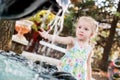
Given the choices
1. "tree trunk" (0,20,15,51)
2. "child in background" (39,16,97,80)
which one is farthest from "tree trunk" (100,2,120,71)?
"tree trunk" (0,20,15,51)

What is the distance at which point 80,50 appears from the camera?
1.74 m

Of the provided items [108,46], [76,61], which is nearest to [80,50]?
[76,61]

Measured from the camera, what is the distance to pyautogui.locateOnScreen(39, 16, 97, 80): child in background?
170 cm

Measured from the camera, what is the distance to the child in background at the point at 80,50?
5.58ft

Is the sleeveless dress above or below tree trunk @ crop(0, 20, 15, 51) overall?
below

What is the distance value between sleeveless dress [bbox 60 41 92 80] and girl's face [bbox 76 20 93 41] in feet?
0.15

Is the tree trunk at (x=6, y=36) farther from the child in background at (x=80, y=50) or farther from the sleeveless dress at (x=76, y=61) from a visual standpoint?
the sleeveless dress at (x=76, y=61)

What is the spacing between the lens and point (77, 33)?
1.70m

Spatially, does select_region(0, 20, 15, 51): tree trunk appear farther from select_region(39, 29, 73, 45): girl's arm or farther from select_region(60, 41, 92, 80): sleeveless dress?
select_region(60, 41, 92, 80): sleeveless dress

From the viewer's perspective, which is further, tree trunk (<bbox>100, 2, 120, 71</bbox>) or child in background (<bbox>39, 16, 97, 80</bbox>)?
tree trunk (<bbox>100, 2, 120, 71</bbox>)

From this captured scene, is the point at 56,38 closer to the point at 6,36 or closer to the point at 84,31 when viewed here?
the point at 84,31

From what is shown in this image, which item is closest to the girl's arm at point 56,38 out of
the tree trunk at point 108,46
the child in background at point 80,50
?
the child in background at point 80,50

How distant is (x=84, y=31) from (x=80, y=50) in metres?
0.11

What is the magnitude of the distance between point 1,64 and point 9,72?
0.15 feet
